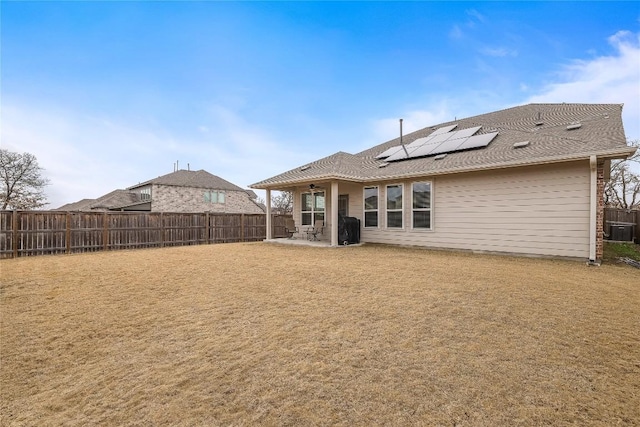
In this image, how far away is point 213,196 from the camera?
3072cm

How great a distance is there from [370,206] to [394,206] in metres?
1.05

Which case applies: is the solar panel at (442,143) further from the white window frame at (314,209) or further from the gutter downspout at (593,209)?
the gutter downspout at (593,209)

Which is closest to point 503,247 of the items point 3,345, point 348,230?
point 348,230

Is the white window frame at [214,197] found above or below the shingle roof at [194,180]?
below

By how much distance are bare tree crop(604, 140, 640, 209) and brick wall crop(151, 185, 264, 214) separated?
30091mm

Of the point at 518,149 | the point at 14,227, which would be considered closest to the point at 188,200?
the point at 14,227

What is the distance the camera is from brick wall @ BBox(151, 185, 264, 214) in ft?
90.6

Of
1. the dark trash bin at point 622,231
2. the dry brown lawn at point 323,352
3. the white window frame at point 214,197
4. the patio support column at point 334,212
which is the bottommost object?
the dry brown lawn at point 323,352

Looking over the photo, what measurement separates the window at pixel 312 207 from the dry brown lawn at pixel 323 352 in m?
7.68

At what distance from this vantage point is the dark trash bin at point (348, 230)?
11.4 m

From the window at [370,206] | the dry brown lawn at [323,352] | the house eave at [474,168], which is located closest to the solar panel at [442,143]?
the window at [370,206]

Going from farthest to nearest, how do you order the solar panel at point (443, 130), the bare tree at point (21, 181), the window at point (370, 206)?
the bare tree at point (21, 181)
the solar panel at point (443, 130)
the window at point (370, 206)

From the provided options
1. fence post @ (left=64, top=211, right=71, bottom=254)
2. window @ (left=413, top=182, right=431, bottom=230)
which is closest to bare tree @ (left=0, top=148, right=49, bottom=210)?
fence post @ (left=64, top=211, right=71, bottom=254)

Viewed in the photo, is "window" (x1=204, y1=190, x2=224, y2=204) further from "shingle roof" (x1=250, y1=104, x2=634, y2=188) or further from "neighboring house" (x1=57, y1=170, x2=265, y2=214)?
"shingle roof" (x1=250, y1=104, x2=634, y2=188)
